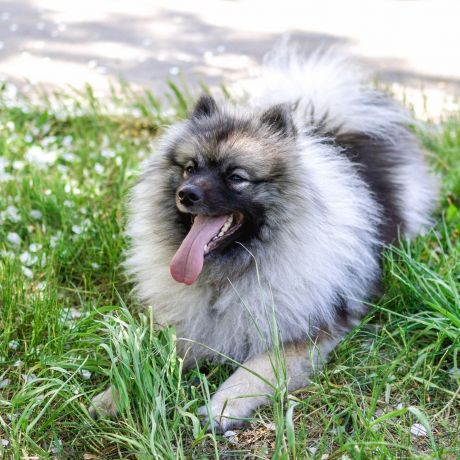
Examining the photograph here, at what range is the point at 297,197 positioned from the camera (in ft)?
9.50

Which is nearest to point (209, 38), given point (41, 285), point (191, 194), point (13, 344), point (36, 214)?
point (36, 214)

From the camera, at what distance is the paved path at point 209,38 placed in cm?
568

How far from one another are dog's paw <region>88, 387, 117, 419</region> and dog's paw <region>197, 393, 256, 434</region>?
0.30 m

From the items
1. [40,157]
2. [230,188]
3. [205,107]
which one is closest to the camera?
[230,188]

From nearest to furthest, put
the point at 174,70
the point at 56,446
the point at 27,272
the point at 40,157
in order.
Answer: the point at 56,446 < the point at 27,272 < the point at 40,157 < the point at 174,70

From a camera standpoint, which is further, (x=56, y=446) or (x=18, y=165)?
(x=18, y=165)

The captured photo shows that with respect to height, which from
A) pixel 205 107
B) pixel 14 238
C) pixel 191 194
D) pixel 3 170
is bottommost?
pixel 14 238

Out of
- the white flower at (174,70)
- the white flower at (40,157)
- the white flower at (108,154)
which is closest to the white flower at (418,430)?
the white flower at (108,154)

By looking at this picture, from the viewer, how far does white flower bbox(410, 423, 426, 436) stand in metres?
2.58

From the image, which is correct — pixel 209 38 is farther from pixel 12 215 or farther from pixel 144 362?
pixel 144 362

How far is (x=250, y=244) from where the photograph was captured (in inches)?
115

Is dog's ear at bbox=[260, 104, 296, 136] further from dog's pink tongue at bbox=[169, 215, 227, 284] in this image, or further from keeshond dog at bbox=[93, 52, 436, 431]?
dog's pink tongue at bbox=[169, 215, 227, 284]

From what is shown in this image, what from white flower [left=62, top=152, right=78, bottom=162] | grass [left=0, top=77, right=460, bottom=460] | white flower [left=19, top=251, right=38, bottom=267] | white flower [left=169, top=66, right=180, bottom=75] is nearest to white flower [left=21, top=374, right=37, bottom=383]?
grass [left=0, top=77, right=460, bottom=460]

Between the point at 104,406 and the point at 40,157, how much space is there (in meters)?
2.00
